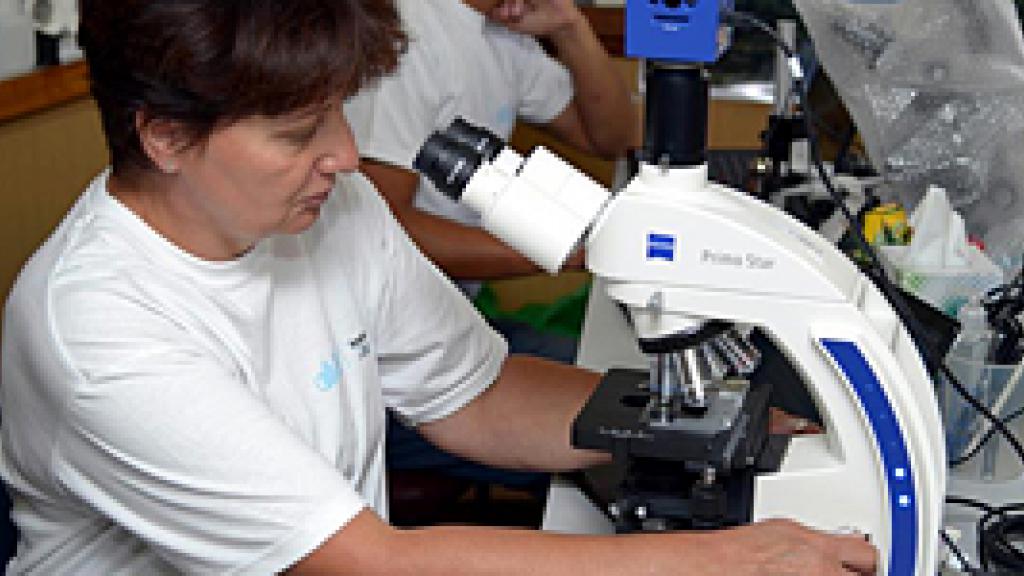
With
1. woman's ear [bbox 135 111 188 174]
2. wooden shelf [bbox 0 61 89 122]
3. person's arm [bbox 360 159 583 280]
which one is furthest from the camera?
wooden shelf [bbox 0 61 89 122]

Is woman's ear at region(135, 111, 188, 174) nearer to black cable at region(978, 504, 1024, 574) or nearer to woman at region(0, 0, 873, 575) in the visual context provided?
woman at region(0, 0, 873, 575)

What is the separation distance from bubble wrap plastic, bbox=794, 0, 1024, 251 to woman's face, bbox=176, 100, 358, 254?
0.91 metres

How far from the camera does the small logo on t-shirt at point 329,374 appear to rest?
138 centimetres

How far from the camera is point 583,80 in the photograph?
257cm

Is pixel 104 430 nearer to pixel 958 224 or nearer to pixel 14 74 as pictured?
pixel 958 224

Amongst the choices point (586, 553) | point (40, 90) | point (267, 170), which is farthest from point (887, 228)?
point (40, 90)

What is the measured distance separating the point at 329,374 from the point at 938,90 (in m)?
0.94

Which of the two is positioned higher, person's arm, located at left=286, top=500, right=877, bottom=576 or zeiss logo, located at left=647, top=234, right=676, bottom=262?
zeiss logo, located at left=647, top=234, right=676, bottom=262

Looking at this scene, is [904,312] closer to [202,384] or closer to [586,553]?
[586,553]

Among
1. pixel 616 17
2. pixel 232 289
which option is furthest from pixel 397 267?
pixel 616 17

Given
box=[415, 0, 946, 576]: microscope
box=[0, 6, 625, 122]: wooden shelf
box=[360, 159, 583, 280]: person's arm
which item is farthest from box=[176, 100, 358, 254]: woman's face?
box=[0, 6, 625, 122]: wooden shelf

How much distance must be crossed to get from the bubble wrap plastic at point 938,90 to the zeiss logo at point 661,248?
872 millimetres

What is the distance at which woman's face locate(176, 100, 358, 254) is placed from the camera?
45.9 inches

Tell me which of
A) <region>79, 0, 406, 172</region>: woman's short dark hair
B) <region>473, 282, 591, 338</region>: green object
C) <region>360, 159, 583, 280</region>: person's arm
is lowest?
<region>473, 282, 591, 338</region>: green object
